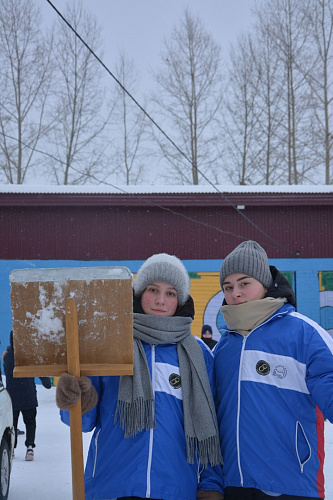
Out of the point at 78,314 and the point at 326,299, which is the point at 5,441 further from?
the point at 326,299

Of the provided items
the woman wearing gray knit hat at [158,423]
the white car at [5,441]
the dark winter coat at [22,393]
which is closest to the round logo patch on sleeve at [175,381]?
the woman wearing gray knit hat at [158,423]

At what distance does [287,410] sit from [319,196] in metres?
12.0

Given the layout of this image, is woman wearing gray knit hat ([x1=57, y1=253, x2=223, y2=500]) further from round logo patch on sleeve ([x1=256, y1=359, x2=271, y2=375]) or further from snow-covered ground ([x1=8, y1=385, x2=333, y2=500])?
snow-covered ground ([x1=8, y1=385, x2=333, y2=500])

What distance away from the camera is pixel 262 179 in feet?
80.3

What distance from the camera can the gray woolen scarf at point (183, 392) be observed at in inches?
94.2

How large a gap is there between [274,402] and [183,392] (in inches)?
16.8

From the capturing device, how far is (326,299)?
13.7m

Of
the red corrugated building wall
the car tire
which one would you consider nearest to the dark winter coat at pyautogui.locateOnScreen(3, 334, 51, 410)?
the car tire

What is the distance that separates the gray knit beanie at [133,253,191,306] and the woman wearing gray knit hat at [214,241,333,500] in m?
0.28

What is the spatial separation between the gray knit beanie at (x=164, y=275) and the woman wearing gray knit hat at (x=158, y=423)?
121mm

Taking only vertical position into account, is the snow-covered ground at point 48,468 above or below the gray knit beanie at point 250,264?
below

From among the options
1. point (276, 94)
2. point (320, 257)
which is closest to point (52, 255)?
point (320, 257)

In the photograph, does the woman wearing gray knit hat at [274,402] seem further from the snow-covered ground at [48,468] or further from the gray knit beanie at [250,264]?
the snow-covered ground at [48,468]

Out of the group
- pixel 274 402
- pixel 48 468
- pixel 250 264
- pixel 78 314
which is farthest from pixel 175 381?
pixel 48 468
